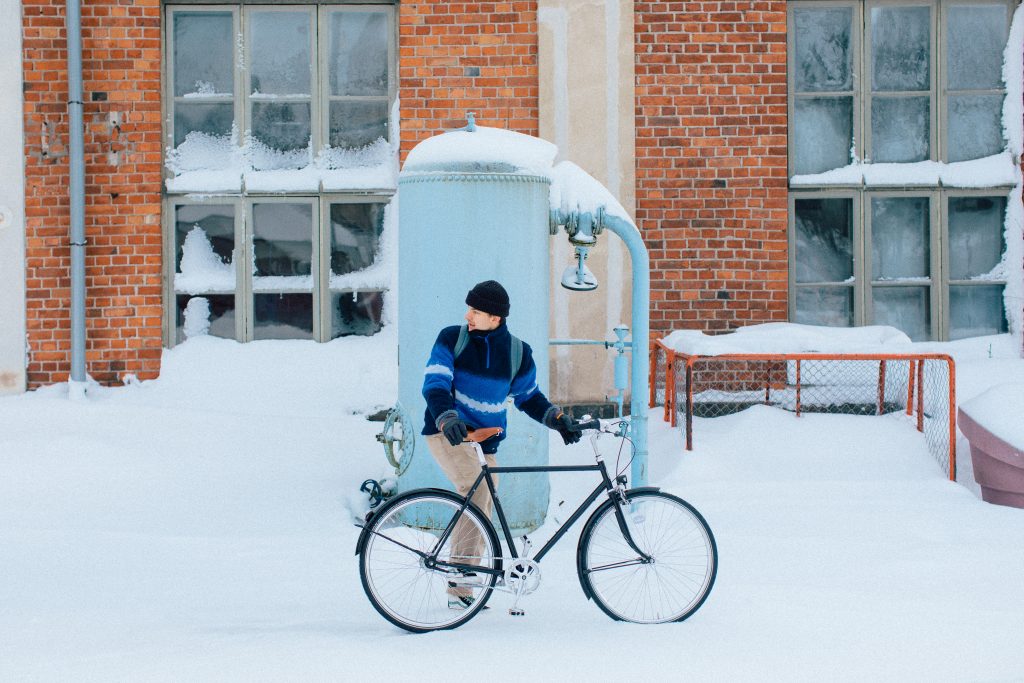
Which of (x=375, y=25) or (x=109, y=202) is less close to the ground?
(x=375, y=25)

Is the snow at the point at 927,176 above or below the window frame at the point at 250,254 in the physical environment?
above

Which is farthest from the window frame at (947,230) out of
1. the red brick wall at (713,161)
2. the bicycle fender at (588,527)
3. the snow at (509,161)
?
the bicycle fender at (588,527)

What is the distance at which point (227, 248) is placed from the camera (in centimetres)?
938

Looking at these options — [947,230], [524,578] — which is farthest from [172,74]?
[947,230]

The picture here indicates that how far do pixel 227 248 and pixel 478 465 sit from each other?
4936 mm

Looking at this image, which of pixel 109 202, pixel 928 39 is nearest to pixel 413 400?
pixel 109 202

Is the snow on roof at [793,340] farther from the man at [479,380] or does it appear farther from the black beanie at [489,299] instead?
the black beanie at [489,299]

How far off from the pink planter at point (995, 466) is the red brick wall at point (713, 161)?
239cm

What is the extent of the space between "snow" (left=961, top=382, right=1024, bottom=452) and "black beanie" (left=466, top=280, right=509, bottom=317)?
12.0ft

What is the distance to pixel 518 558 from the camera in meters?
4.82

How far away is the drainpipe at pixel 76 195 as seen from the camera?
8.95m

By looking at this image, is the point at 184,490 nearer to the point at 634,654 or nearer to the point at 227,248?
the point at 227,248

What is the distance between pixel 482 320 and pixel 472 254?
4.81 feet

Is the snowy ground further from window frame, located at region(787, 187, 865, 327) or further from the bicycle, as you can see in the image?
window frame, located at region(787, 187, 865, 327)
